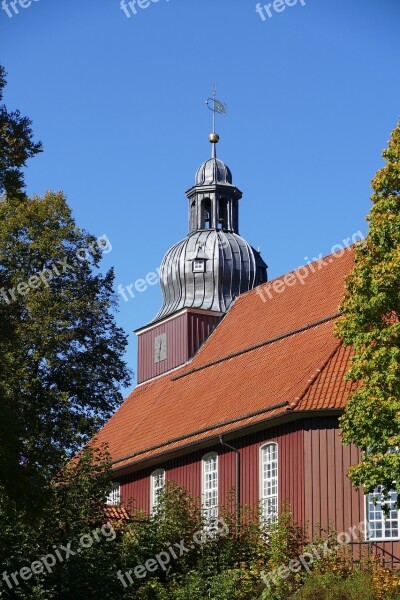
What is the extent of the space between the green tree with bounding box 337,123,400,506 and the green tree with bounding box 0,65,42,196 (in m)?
7.00

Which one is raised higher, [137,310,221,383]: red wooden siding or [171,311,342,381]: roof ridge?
[137,310,221,383]: red wooden siding

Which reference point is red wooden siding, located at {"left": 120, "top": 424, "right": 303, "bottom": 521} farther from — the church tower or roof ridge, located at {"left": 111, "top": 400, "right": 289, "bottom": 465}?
the church tower

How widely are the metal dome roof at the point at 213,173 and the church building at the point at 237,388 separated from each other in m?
0.05

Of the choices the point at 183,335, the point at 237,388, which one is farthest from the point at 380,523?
the point at 183,335

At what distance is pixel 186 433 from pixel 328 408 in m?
6.57

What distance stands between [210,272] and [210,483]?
37.9ft

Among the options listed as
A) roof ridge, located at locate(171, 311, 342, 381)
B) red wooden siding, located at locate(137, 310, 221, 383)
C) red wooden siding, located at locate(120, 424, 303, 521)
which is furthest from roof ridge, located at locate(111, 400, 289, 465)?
red wooden siding, located at locate(137, 310, 221, 383)

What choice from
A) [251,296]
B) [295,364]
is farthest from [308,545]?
[251,296]

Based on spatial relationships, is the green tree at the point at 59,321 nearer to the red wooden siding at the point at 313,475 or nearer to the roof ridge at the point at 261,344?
the roof ridge at the point at 261,344

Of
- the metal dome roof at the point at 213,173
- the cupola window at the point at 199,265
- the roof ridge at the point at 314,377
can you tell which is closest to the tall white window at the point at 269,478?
the roof ridge at the point at 314,377

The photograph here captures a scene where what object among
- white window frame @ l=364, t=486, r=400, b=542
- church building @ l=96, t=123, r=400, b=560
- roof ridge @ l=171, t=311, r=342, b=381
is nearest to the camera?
white window frame @ l=364, t=486, r=400, b=542

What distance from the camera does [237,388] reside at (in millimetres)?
35625

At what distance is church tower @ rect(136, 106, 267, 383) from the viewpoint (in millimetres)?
43188

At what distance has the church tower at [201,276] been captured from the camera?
43.2 m
